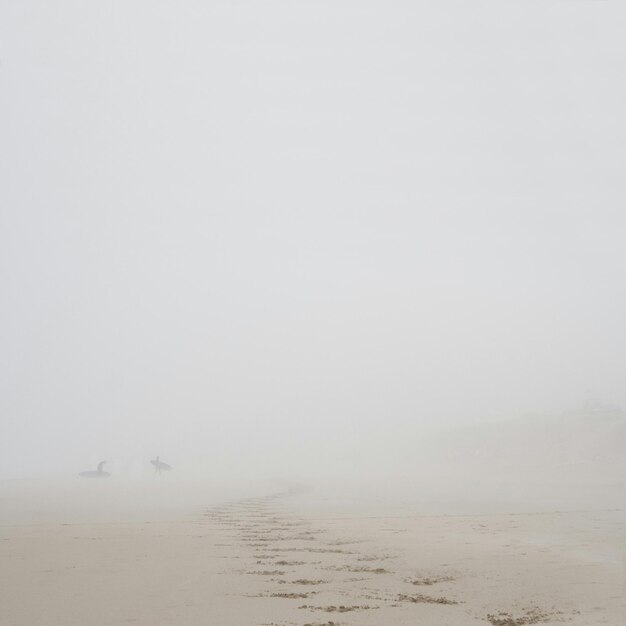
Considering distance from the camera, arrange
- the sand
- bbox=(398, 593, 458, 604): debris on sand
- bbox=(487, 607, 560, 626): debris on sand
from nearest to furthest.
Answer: bbox=(487, 607, 560, 626): debris on sand < the sand < bbox=(398, 593, 458, 604): debris on sand

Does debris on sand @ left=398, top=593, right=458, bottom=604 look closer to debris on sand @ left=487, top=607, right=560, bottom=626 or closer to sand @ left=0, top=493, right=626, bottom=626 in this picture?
sand @ left=0, top=493, right=626, bottom=626

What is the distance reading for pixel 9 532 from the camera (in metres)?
10.0

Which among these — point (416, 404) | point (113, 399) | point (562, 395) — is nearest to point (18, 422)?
point (113, 399)

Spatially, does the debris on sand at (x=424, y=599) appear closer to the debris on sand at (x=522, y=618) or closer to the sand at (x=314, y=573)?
the sand at (x=314, y=573)

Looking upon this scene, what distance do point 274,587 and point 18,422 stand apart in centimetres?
9620

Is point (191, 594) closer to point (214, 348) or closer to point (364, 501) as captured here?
point (364, 501)

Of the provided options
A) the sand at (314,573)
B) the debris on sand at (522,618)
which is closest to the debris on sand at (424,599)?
the sand at (314,573)

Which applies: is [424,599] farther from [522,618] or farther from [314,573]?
[314,573]

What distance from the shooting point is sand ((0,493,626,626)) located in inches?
192

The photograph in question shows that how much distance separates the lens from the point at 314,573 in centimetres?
679

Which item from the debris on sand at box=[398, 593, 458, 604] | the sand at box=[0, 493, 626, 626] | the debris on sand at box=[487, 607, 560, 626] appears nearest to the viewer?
the debris on sand at box=[487, 607, 560, 626]

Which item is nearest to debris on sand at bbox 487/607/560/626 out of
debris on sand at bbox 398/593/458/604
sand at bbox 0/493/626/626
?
sand at bbox 0/493/626/626

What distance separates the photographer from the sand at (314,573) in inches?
192

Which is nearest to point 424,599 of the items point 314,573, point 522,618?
point 522,618
